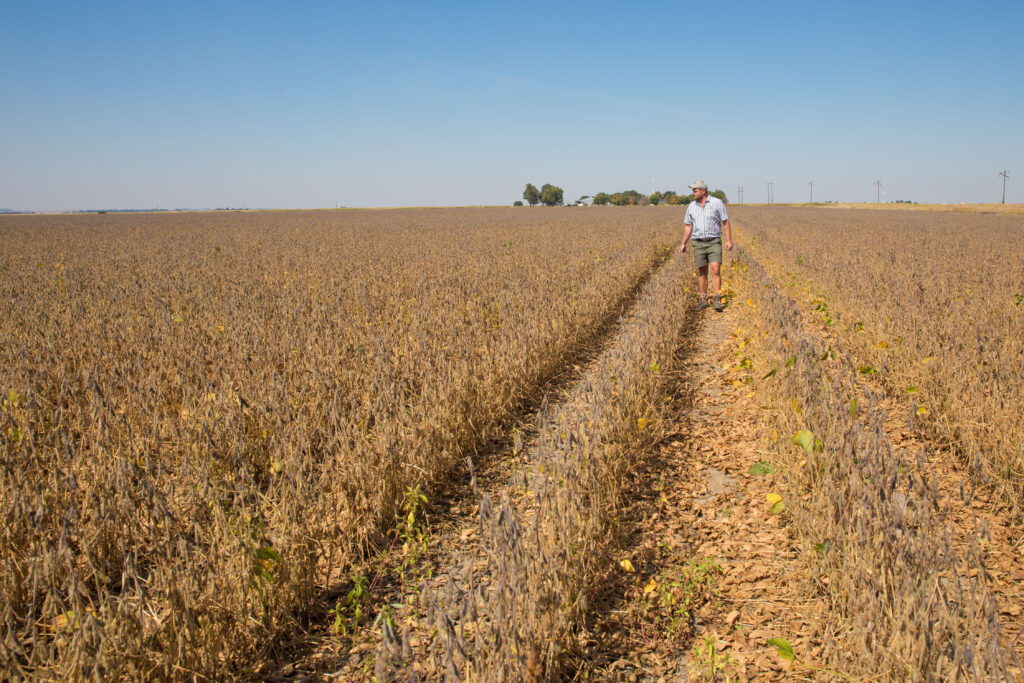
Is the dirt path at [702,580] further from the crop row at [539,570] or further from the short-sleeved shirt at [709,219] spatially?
the short-sleeved shirt at [709,219]

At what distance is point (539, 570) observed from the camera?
2.20 meters

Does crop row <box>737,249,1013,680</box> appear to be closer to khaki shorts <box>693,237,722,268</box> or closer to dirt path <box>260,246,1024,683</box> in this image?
dirt path <box>260,246,1024,683</box>

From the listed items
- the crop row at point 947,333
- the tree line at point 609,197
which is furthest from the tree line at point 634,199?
the crop row at point 947,333

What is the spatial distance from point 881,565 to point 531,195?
5382 inches

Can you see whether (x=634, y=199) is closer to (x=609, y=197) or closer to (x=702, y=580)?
(x=609, y=197)

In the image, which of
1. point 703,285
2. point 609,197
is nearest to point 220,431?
point 703,285

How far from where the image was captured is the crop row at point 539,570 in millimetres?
1820

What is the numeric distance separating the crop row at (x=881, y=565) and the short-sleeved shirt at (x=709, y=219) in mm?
5743

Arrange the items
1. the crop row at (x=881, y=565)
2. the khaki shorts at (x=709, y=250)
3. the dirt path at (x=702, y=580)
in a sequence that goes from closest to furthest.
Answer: the crop row at (x=881, y=565), the dirt path at (x=702, y=580), the khaki shorts at (x=709, y=250)

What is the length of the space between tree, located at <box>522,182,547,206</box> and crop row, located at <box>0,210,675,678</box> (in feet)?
420

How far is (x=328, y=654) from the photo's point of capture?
2254mm

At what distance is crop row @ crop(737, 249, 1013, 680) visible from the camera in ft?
5.80

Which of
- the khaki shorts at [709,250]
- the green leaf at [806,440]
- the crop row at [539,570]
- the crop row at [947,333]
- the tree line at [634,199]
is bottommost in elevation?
the crop row at [539,570]

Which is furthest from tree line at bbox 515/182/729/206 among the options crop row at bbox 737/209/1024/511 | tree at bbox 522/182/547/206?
crop row at bbox 737/209/1024/511
